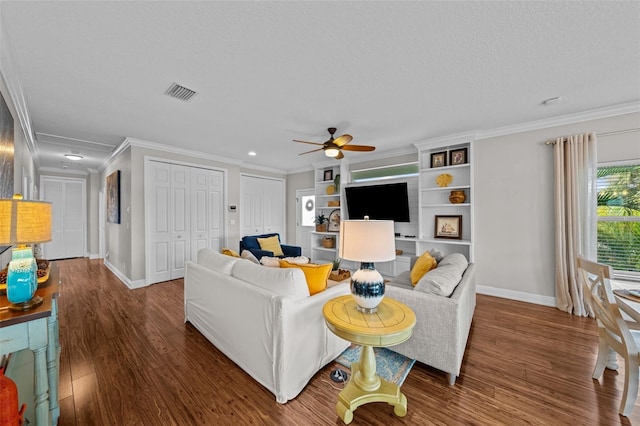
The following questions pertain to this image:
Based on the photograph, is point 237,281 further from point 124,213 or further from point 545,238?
point 545,238

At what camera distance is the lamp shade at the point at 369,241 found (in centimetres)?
161

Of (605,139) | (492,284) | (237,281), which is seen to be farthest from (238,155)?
(605,139)

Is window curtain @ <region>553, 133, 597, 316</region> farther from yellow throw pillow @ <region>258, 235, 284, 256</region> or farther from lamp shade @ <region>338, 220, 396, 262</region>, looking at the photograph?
yellow throw pillow @ <region>258, 235, 284, 256</region>

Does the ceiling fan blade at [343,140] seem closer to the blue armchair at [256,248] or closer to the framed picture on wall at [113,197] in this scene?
the blue armchair at [256,248]

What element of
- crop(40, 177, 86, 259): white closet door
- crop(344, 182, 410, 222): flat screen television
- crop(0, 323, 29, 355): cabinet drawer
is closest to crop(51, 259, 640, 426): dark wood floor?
crop(0, 323, 29, 355): cabinet drawer

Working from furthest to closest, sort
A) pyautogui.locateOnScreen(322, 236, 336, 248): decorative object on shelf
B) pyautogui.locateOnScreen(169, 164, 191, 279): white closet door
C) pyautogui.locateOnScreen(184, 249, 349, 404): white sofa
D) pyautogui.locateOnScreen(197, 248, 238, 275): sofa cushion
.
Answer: pyautogui.locateOnScreen(322, 236, 336, 248): decorative object on shelf < pyautogui.locateOnScreen(169, 164, 191, 279): white closet door < pyautogui.locateOnScreen(197, 248, 238, 275): sofa cushion < pyautogui.locateOnScreen(184, 249, 349, 404): white sofa

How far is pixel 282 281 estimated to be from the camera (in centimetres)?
185

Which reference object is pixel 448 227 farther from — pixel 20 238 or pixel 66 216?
pixel 66 216

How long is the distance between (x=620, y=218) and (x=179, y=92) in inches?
208

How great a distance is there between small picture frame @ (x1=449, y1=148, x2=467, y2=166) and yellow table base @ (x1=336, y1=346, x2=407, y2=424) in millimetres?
3613

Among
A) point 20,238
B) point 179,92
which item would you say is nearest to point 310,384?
point 20,238

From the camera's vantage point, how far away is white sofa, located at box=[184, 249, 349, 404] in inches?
66.7

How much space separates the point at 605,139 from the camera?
3.03 meters

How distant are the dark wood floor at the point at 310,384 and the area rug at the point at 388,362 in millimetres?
79
